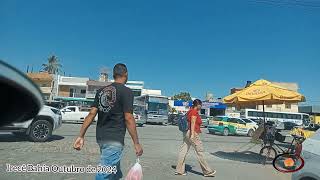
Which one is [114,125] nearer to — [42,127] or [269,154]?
[269,154]

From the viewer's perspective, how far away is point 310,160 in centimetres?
579

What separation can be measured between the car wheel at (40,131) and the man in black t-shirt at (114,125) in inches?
376

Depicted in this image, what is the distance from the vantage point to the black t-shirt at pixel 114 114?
5.30 metres

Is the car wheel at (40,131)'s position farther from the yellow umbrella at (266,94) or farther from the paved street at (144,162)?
the yellow umbrella at (266,94)

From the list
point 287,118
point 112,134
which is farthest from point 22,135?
point 287,118

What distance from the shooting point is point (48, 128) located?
14.7 meters

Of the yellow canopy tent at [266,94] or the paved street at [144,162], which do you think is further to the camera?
the yellow canopy tent at [266,94]

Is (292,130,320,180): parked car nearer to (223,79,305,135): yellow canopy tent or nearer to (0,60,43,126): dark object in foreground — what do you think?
(0,60,43,126): dark object in foreground

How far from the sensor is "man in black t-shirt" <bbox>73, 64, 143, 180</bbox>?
5242 millimetres

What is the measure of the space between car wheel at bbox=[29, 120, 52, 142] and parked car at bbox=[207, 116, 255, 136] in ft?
57.2

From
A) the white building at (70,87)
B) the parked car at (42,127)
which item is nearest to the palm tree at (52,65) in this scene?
the white building at (70,87)

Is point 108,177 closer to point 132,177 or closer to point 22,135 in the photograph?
point 132,177

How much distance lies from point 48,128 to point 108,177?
33.2ft

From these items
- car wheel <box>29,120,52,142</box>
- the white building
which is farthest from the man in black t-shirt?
the white building
